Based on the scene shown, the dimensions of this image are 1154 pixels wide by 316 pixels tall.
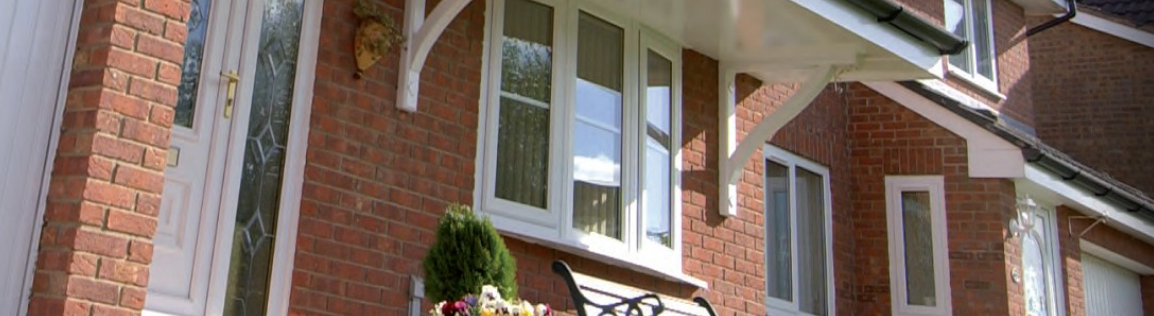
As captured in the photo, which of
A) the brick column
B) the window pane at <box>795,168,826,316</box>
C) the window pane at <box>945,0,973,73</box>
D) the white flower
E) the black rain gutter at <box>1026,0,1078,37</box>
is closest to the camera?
the brick column

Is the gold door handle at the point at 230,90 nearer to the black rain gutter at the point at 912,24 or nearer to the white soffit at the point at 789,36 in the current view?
the white soffit at the point at 789,36

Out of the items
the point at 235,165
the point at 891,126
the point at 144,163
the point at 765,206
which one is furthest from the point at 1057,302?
the point at 144,163

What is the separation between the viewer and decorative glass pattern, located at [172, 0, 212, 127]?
568 cm

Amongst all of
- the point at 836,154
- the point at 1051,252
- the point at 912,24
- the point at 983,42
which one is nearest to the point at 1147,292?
the point at 1051,252

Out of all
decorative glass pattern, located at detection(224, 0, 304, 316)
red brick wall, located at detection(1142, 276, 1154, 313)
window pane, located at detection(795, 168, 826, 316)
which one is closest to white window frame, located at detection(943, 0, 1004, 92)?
red brick wall, located at detection(1142, 276, 1154, 313)

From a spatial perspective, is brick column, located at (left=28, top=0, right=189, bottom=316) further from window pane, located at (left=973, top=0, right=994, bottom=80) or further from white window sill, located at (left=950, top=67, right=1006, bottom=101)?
window pane, located at (left=973, top=0, right=994, bottom=80)

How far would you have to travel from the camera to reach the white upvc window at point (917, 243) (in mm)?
10719

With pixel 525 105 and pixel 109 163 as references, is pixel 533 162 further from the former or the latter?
pixel 109 163

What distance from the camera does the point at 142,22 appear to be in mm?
4461

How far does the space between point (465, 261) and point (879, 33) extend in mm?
3686

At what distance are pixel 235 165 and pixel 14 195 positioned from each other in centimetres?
156

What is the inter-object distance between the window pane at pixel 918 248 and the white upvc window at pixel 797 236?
788 mm

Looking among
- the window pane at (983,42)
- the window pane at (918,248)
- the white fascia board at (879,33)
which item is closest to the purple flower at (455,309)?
the white fascia board at (879,33)

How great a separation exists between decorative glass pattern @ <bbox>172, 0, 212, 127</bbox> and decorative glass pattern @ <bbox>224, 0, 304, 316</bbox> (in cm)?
30
